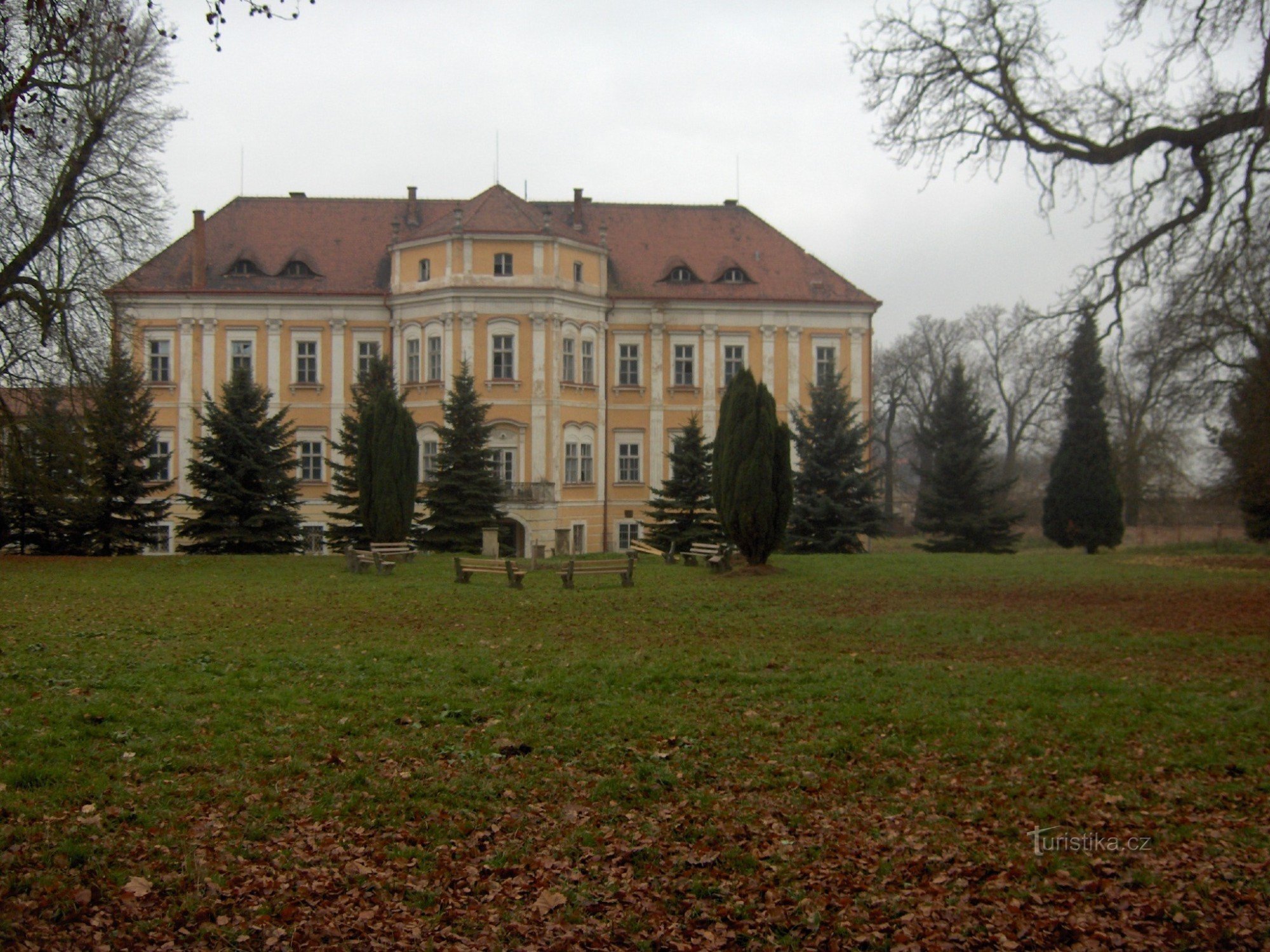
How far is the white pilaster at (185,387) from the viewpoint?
137ft

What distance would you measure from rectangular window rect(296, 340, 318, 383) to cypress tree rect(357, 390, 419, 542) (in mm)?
17796

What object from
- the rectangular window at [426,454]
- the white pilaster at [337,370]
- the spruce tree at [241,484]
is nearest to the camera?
the spruce tree at [241,484]

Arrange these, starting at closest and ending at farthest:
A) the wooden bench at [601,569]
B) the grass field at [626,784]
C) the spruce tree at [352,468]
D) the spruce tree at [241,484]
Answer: the grass field at [626,784]
the wooden bench at [601,569]
the spruce tree at [241,484]
the spruce tree at [352,468]

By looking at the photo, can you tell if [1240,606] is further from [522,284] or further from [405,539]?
[522,284]

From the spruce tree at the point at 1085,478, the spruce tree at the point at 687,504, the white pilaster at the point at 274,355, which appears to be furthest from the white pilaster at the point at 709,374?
the white pilaster at the point at 274,355

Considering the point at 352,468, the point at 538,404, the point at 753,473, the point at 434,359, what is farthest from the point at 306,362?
the point at 753,473

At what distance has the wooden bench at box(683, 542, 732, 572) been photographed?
2212cm

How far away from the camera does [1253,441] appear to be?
26766 millimetres

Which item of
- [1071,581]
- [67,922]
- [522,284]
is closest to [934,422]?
A: [522,284]

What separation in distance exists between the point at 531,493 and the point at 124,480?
45.0 ft

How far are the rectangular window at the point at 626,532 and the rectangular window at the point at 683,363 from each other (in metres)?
5.87

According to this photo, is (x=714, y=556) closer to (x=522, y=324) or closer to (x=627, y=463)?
(x=522, y=324)

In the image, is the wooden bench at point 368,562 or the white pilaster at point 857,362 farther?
the white pilaster at point 857,362

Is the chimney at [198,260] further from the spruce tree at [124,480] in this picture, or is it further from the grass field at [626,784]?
the grass field at [626,784]
